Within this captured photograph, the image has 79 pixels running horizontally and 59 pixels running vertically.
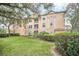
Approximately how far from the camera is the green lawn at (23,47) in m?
1.63

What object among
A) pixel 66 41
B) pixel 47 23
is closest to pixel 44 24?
pixel 47 23

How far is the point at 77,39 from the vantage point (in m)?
1.63

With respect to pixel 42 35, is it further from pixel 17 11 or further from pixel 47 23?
pixel 17 11

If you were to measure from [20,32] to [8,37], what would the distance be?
0.45 ft

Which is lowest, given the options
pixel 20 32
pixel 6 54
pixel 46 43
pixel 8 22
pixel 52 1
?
pixel 6 54

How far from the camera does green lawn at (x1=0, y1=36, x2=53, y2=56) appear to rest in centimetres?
163

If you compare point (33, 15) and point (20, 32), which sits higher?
point (33, 15)

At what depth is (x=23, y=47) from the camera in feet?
5.38

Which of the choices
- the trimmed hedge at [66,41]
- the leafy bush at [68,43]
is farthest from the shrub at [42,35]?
the leafy bush at [68,43]

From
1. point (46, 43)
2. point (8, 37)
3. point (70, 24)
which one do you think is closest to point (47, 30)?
point (46, 43)

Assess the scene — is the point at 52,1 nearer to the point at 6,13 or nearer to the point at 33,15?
the point at 33,15

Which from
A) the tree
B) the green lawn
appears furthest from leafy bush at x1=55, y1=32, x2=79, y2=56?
the tree

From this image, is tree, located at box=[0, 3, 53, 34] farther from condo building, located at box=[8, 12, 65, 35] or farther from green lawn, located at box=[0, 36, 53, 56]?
green lawn, located at box=[0, 36, 53, 56]

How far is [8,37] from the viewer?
1.66 metres
